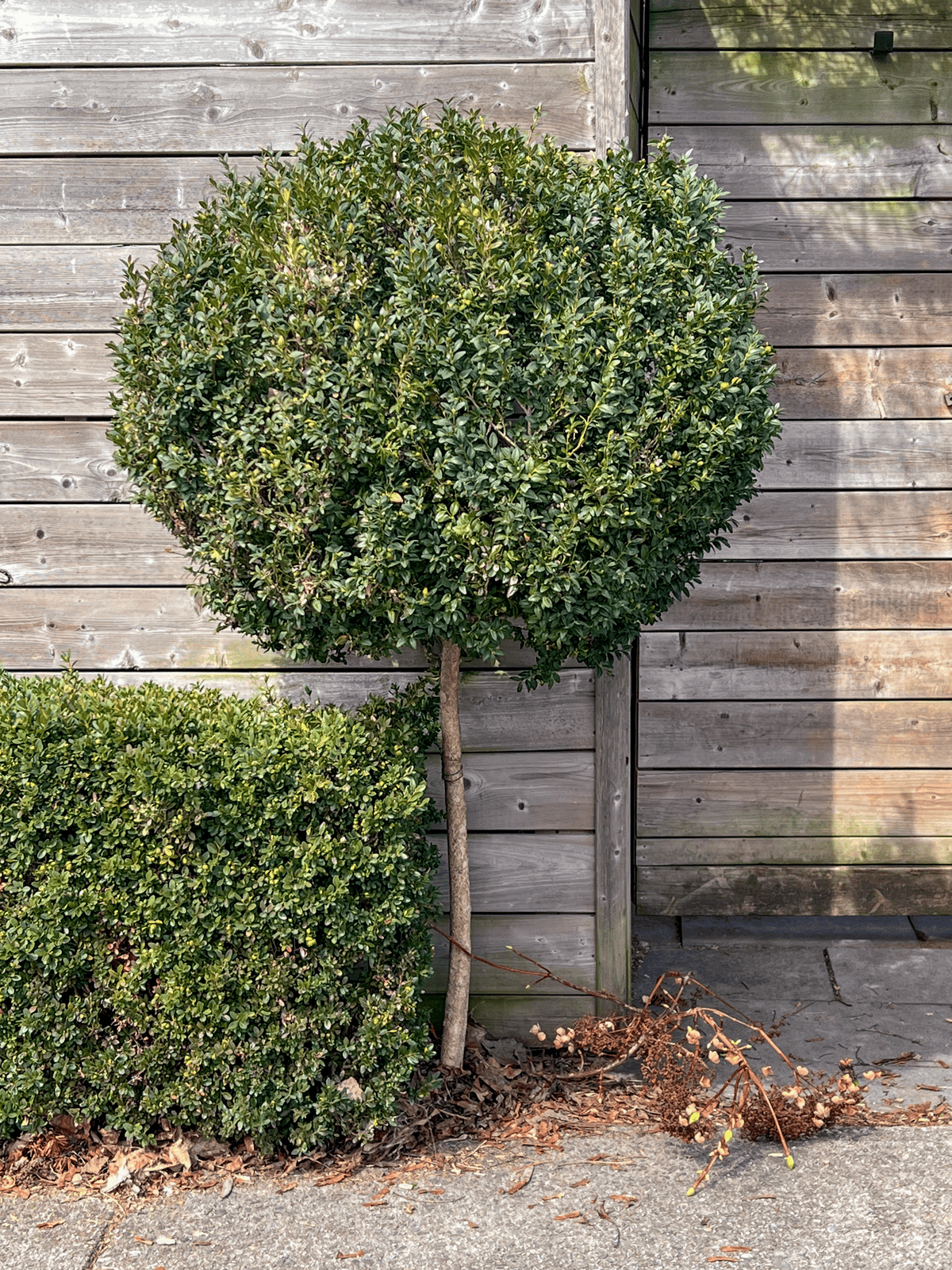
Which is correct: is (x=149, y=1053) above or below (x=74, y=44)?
below

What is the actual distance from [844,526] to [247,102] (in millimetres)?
2637

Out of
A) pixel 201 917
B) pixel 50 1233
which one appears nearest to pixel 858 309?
pixel 201 917

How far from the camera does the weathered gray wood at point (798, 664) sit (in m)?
4.26

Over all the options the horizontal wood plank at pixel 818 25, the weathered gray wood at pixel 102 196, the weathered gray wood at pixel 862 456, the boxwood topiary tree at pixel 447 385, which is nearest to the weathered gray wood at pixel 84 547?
the boxwood topiary tree at pixel 447 385

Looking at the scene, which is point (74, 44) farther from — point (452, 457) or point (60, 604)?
point (452, 457)

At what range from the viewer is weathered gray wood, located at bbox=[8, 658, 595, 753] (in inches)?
129

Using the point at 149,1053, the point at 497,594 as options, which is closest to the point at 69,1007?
the point at 149,1053

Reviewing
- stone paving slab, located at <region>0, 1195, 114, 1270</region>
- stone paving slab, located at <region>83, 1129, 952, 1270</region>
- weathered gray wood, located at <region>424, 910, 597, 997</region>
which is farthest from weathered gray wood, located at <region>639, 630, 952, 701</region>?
stone paving slab, located at <region>0, 1195, 114, 1270</region>

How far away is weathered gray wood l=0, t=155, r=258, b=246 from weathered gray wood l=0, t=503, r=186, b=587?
2.59 ft

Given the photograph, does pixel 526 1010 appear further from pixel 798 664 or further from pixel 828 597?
pixel 828 597

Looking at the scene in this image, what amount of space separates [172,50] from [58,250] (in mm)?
661

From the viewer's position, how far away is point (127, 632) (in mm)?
3291

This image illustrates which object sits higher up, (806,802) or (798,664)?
(798,664)

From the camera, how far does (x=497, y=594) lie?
255 cm
